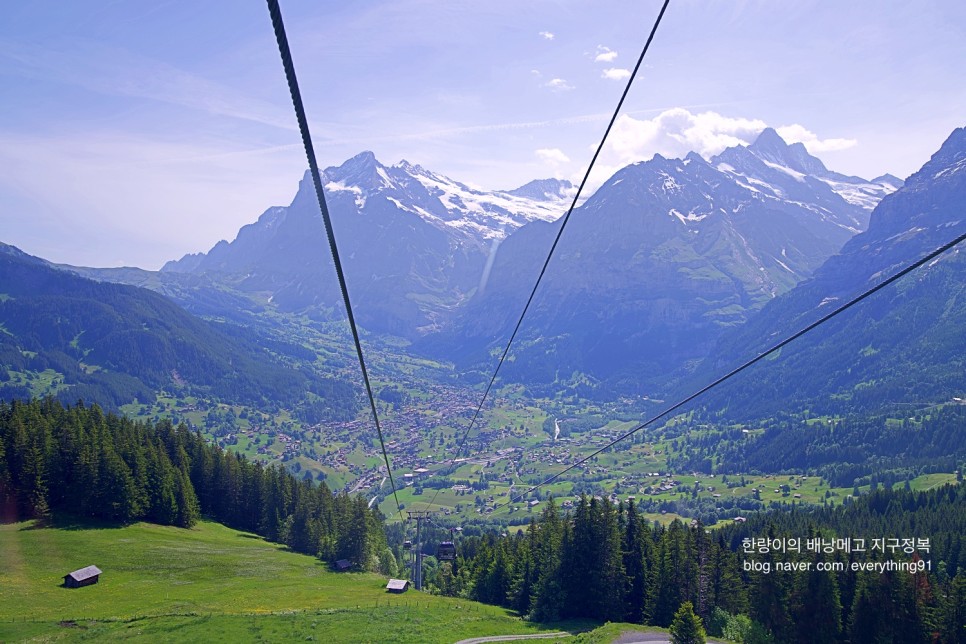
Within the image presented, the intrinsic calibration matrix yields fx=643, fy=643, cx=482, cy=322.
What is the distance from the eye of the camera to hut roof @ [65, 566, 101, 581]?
61844mm

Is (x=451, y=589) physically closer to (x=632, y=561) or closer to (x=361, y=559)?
(x=361, y=559)

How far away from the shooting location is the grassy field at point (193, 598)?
160 ft

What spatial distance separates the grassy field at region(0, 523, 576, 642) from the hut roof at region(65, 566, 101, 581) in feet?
4.10

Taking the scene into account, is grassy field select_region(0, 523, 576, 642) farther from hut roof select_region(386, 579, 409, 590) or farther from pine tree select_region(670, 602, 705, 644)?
pine tree select_region(670, 602, 705, 644)

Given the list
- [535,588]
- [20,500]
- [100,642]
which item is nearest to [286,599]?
[100,642]

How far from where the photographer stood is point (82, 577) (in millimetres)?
62031

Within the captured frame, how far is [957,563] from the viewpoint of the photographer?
82438 millimetres

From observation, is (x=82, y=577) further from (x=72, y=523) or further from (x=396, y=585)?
(x=396, y=585)

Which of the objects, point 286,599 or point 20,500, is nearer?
point 286,599

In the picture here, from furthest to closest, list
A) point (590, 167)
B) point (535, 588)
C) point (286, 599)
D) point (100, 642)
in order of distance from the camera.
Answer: point (535, 588)
point (286, 599)
point (100, 642)
point (590, 167)

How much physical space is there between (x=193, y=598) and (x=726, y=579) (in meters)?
53.0

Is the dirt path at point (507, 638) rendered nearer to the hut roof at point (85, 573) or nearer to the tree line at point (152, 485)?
the hut roof at point (85, 573)

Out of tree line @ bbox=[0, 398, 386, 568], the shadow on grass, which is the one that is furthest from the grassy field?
tree line @ bbox=[0, 398, 386, 568]

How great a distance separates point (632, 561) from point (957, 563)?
45408 millimetres
